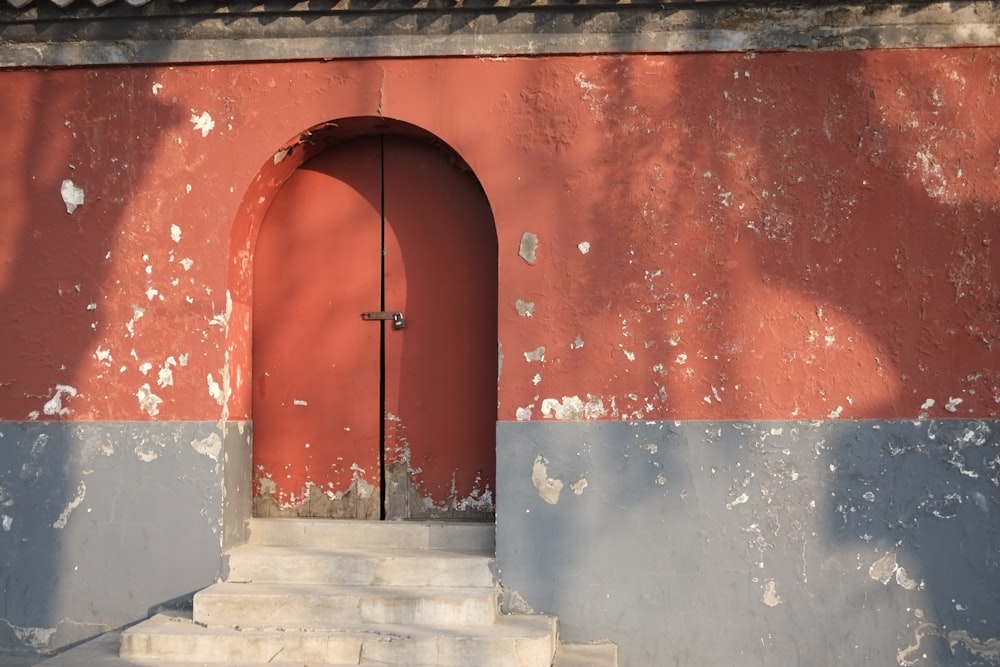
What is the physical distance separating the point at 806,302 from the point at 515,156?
1772 millimetres

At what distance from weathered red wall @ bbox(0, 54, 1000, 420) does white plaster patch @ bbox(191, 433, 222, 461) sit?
17 centimetres

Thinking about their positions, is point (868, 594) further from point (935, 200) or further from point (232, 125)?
point (232, 125)

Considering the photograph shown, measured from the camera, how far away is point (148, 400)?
5.84 m

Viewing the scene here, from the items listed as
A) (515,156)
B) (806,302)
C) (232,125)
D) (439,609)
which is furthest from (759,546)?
(232,125)

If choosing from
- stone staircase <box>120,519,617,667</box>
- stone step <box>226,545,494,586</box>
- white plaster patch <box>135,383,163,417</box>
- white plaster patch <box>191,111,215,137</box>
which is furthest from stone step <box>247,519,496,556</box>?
white plaster patch <box>191,111,215,137</box>

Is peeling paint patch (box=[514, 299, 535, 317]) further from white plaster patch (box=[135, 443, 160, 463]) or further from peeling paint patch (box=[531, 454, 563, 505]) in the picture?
white plaster patch (box=[135, 443, 160, 463])

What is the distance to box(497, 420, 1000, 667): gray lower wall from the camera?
547 cm

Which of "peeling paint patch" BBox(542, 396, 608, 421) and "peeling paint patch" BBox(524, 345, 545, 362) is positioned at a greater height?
"peeling paint patch" BBox(524, 345, 545, 362)

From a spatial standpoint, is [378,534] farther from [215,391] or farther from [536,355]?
[536,355]

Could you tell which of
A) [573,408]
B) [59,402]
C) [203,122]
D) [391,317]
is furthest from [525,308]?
[59,402]

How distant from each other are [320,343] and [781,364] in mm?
2646

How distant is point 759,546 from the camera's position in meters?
5.54

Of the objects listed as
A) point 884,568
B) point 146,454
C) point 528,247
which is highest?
point 528,247

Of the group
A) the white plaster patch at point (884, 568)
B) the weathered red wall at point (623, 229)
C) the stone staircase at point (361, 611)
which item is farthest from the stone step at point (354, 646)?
the white plaster patch at point (884, 568)
